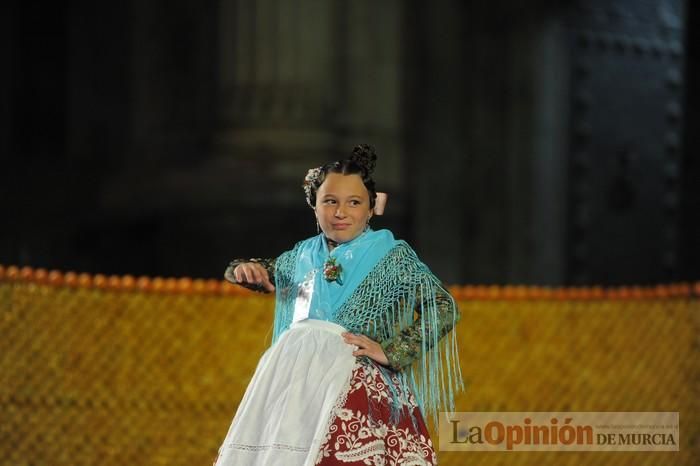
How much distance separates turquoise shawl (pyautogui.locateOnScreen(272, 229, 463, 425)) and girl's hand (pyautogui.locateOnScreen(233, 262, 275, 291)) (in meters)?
0.09

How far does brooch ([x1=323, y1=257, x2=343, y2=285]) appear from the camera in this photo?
394cm

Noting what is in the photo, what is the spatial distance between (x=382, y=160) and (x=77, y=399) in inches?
175

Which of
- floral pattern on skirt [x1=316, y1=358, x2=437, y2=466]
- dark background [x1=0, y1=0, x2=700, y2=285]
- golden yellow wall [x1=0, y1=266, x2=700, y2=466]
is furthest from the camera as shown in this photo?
dark background [x1=0, y1=0, x2=700, y2=285]

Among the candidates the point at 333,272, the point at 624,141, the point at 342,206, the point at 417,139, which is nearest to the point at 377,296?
the point at 333,272

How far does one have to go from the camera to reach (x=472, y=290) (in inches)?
262

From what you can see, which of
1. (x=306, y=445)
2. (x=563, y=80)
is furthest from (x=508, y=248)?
(x=306, y=445)

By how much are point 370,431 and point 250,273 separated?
67cm

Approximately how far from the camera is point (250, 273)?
159 inches

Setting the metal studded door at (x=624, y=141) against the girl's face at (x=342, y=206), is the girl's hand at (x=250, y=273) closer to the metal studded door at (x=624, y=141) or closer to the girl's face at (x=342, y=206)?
the girl's face at (x=342, y=206)

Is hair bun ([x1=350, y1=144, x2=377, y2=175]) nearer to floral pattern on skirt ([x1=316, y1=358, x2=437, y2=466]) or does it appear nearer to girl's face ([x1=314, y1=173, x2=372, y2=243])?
girl's face ([x1=314, y1=173, x2=372, y2=243])

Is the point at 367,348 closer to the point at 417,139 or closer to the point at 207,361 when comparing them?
the point at 207,361

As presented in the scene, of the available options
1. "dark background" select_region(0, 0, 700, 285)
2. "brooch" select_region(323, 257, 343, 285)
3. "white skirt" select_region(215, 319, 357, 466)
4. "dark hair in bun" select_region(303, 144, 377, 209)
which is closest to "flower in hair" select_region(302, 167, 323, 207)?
"dark hair in bun" select_region(303, 144, 377, 209)

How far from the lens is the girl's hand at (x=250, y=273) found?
159 inches

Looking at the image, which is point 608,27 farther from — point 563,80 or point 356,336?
point 356,336
